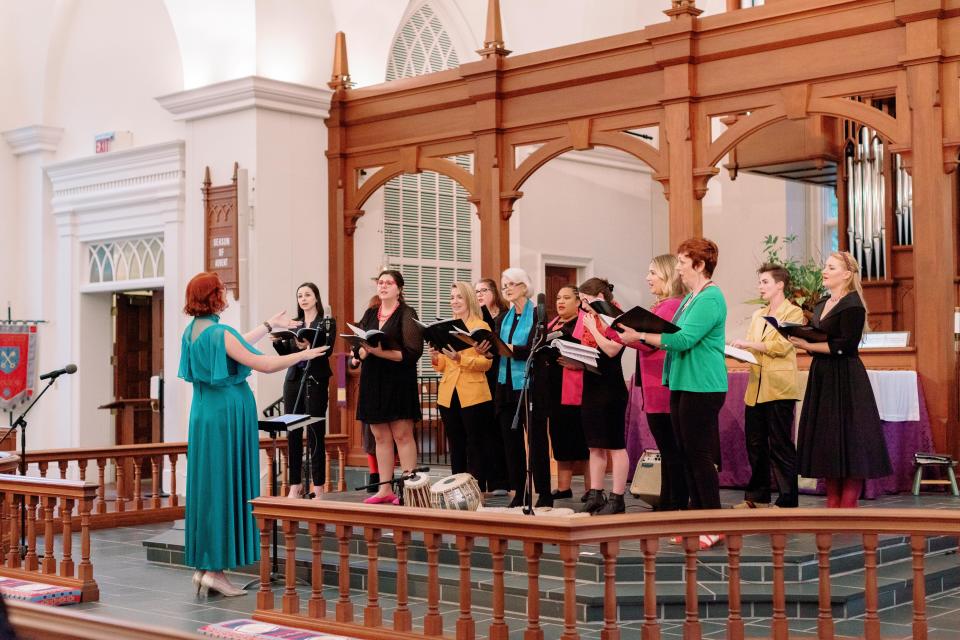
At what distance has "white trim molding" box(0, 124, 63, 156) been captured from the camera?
501 inches

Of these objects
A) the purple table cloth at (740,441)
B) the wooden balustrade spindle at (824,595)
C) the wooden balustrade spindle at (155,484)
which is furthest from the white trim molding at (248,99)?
the wooden balustrade spindle at (824,595)

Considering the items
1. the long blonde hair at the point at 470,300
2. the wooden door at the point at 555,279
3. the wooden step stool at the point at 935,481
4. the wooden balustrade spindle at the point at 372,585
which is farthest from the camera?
the wooden door at the point at 555,279

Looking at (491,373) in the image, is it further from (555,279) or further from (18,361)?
(18,361)

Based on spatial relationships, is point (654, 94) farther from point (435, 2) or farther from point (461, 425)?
point (435, 2)

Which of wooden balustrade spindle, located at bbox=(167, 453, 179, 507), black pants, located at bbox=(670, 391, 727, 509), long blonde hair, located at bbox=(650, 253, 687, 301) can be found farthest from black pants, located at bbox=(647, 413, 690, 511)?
wooden balustrade spindle, located at bbox=(167, 453, 179, 507)

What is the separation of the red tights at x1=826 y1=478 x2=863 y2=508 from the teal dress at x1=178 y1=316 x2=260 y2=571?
10.6 feet

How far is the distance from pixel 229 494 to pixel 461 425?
2.08 metres

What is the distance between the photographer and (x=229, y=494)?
20.9 ft

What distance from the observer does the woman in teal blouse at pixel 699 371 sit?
19.3 ft

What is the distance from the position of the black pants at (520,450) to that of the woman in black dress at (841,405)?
149 cm

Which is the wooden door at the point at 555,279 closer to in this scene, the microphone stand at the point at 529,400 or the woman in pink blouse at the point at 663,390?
the microphone stand at the point at 529,400

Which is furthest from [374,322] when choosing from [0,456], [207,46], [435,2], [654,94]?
[435,2]

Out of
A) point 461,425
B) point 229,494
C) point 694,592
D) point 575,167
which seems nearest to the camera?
point 694,592

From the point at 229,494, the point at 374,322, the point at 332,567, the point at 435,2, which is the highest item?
the point at 435,2
